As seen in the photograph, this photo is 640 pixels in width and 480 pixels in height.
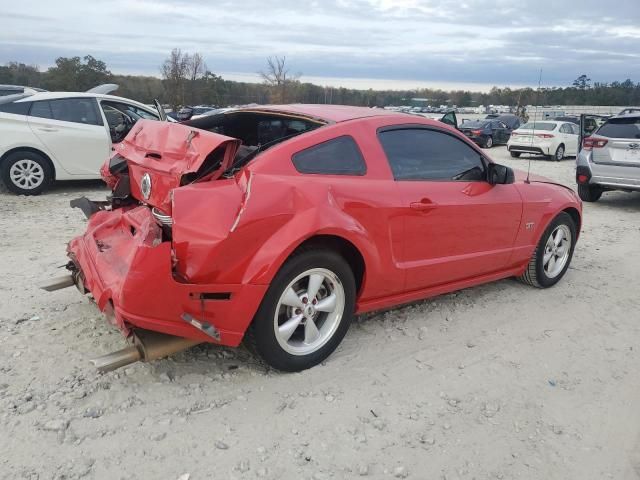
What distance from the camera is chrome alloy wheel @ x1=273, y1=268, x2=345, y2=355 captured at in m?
3.16

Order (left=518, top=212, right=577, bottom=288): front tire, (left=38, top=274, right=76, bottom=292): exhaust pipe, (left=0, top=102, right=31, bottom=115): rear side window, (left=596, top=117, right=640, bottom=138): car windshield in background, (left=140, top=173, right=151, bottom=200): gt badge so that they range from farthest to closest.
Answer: (left=596, top=117, right=640, bottom=138): car windshield in background
(left=0, top=102, right=31, bottom=115): rear side window
(left=518, top=212, right=577, bottom=288): front tire
(left=38, top=274, right=76, bottom=292): exhaust pipe
(left=140, top=173, right=151, bottom=200): gt badge

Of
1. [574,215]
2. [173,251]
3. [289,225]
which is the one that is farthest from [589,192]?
[173,251]

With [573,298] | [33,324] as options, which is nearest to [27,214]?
[33,324]

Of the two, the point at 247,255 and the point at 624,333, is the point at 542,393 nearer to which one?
the point at 624,333

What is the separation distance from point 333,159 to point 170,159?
99 cm

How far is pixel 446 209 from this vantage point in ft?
12.5

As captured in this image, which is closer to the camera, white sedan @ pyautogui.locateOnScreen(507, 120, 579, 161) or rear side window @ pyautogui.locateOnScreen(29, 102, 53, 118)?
rear side window @ pyautogui.locateOnScreen(29, 102, 53, 118)

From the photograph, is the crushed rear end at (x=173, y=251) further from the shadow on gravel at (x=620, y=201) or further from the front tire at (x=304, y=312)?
the shadow on gravel at (x=620, y=201)

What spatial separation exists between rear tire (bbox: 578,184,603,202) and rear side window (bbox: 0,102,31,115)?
9.31 metres

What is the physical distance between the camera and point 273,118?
4023 mm

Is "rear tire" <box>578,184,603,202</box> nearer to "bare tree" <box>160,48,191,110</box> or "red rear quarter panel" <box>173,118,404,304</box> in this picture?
"red rear quarter panel" <box>173,118,404,304</box>

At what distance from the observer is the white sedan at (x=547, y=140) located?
18.3 metres

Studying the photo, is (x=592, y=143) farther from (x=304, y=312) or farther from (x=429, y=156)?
(x=304, y=312)

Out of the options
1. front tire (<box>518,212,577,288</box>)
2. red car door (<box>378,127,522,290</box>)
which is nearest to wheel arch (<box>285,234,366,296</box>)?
red car door (<box>378,127,522,290</box>)
